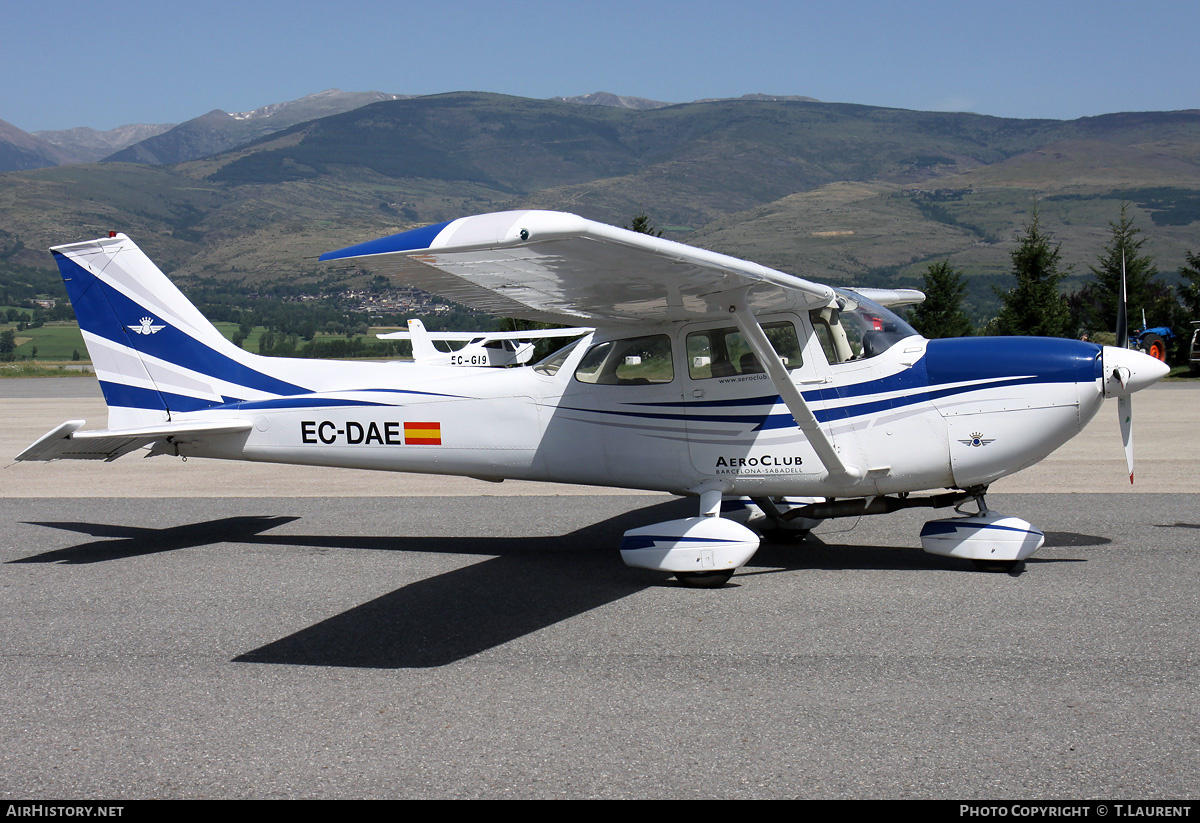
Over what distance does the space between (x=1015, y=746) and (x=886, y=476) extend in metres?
3.09

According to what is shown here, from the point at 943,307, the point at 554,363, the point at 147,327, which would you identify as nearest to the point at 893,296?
the point at 554,363

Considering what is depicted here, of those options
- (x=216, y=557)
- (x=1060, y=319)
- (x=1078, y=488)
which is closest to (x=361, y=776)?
(x=216, y=557)

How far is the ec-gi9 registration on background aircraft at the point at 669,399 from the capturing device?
21.3ft

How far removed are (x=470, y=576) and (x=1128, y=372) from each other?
16.1ft

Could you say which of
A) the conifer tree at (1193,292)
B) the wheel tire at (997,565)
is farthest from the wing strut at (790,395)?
the conifer tree at (1193,292)

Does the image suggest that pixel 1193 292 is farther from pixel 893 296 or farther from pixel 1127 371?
pixel 1127 371

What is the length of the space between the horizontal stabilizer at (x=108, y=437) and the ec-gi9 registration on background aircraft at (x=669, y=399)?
24 mm

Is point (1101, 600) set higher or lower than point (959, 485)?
lower

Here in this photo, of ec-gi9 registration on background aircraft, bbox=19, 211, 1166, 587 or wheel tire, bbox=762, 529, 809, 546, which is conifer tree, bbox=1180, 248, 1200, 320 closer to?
wheel tire, bbox=762, 529, 809, 546

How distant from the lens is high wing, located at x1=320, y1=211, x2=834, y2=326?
4.47 m

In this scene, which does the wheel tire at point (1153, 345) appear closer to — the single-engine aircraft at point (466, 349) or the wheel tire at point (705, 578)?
the wheel tire at point (705, 578)

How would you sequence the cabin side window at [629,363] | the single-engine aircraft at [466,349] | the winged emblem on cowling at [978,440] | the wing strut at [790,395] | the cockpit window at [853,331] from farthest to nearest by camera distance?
the single-engine aircraft at [466,349] → the cabin side window at [629,363] → the cockpit window at [853,331] → the winged emblem on cowling at [978,440] → the wing strut at [790,395]
